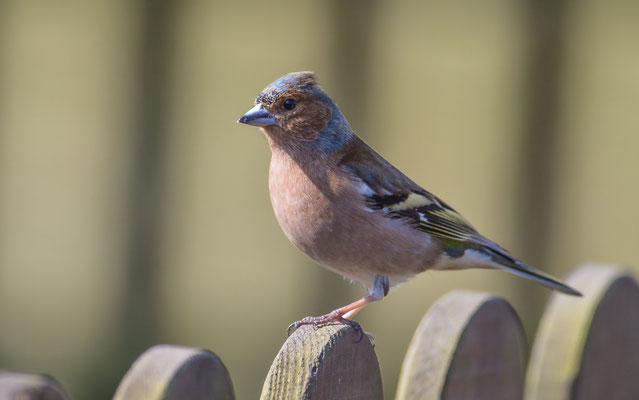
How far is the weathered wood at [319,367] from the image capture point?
72.9 inches

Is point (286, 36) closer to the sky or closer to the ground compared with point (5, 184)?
closer to the sky

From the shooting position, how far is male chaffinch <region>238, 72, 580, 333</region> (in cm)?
271

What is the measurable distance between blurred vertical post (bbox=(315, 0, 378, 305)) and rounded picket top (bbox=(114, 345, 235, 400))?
345cm

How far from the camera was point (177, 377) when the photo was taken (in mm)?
2021

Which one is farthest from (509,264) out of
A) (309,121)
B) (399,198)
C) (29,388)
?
(29,388)

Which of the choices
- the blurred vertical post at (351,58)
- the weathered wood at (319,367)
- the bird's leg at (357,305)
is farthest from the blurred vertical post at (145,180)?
the weathered wood at (319,367)

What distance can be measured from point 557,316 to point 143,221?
3.61 meters

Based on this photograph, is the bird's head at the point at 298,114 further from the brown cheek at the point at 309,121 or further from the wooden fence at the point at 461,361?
the wooden fence at the point at 461,361

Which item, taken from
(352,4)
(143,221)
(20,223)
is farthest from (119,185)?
(352,4)

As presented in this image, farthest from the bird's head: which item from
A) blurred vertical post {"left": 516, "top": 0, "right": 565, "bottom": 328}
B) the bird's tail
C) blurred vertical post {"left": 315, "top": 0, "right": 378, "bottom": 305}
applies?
blurred vertical post {"left": 516, "top": 0, "right": 565, "bottom": 328}

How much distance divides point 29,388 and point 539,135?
161 inches

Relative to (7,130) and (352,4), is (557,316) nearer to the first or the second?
(352,4)

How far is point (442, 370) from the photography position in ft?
7.52

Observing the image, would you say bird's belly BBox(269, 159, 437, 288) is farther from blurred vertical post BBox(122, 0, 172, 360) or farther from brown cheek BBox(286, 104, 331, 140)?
blurred vertical post BBox(122, 0, 172, 360)
